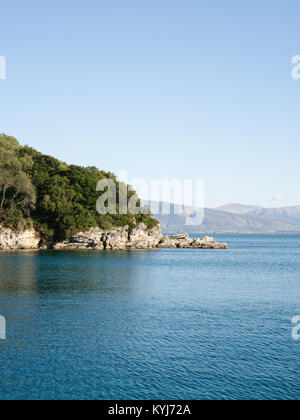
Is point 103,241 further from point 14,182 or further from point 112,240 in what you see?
point 14,182

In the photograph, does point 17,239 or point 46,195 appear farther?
point 46,195

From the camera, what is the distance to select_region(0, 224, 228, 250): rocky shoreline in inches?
4238

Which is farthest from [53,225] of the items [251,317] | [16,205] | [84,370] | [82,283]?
[84,370]

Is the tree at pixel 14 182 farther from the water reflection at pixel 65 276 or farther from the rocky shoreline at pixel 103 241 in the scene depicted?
the water reflection at pixel 65 276

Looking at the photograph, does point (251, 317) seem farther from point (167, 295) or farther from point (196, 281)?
point (196, 281)

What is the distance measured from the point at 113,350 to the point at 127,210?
10317 cm

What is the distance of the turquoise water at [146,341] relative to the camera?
72.0ft

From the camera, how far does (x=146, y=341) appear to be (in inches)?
1163

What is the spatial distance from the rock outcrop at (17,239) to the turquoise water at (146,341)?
53919 millimetres

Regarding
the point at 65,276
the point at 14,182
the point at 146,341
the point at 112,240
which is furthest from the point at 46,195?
the point at 146,341

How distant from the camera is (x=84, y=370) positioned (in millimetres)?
24156

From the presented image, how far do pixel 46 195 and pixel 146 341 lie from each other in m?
89.4

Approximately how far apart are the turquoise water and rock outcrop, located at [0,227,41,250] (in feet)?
177
